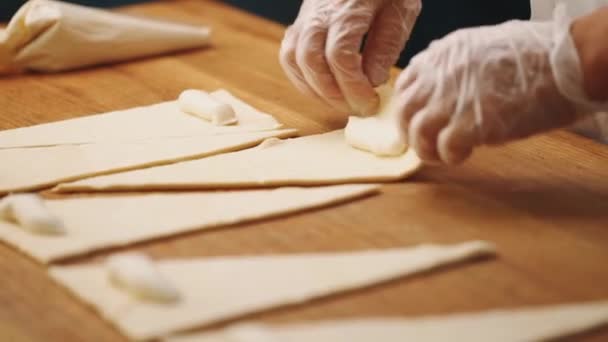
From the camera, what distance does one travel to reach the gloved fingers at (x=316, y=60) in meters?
1.78

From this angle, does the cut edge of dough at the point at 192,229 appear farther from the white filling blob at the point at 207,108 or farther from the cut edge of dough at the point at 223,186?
the white filling blob at the point at 207,108

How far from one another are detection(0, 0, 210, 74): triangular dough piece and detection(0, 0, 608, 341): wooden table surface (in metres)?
0.08

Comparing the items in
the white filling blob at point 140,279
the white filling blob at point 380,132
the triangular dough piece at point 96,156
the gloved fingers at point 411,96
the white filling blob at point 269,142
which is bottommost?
the triangular dough piece at point 96,156

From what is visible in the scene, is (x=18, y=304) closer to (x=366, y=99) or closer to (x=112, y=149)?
(x=112, y=149)

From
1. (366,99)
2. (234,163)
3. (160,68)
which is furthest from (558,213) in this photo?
(160,68)

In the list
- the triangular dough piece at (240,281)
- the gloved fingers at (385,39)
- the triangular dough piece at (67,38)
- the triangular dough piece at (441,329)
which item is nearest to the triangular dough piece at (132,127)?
the gloved fingers at (385,39)

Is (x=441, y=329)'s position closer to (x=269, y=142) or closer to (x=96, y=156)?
(x=269, y=142)

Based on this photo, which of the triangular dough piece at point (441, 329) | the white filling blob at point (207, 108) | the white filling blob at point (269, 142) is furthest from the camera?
the white filling blob at point (207, 108)

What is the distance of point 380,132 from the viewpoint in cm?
169

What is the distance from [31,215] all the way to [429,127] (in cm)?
62

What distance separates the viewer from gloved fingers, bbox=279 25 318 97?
1830 mm

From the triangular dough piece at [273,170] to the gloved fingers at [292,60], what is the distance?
0.55 feet

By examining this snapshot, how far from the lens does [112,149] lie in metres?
1.71

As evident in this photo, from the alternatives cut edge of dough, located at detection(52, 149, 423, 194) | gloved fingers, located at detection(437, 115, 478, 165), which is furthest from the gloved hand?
gloved fingers, located at detection(437, 115, 478, 165)
